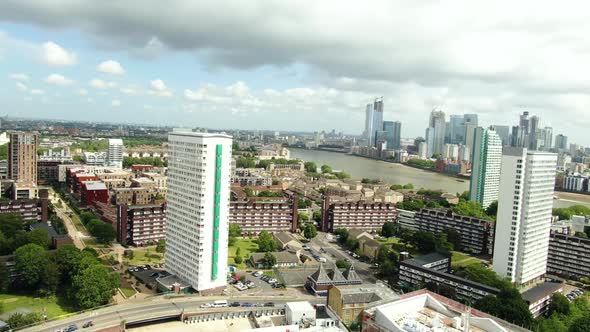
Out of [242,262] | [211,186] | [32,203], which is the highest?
[211,186]

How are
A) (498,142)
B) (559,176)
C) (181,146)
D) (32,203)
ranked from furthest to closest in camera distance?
(559,176) → (498,142) → (32,203) → (181,146)

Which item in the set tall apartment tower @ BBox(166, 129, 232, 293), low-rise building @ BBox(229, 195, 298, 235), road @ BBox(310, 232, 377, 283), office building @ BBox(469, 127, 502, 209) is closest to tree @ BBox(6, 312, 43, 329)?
tall apartment tower @ BBox(166, 129, 232, 293)

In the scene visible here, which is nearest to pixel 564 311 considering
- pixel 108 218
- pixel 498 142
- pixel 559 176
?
pixel 108 218

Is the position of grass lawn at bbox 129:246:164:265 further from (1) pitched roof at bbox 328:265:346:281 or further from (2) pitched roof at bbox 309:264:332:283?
(1) pitched roof at bbox 328:265:346:281

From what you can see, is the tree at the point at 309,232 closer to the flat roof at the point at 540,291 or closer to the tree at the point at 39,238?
the flat roof at the point at 540,291

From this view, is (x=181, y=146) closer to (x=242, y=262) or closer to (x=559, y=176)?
(x=242, y=262)

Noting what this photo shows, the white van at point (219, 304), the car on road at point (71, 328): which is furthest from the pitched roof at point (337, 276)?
the car on road at point (71, 328)
